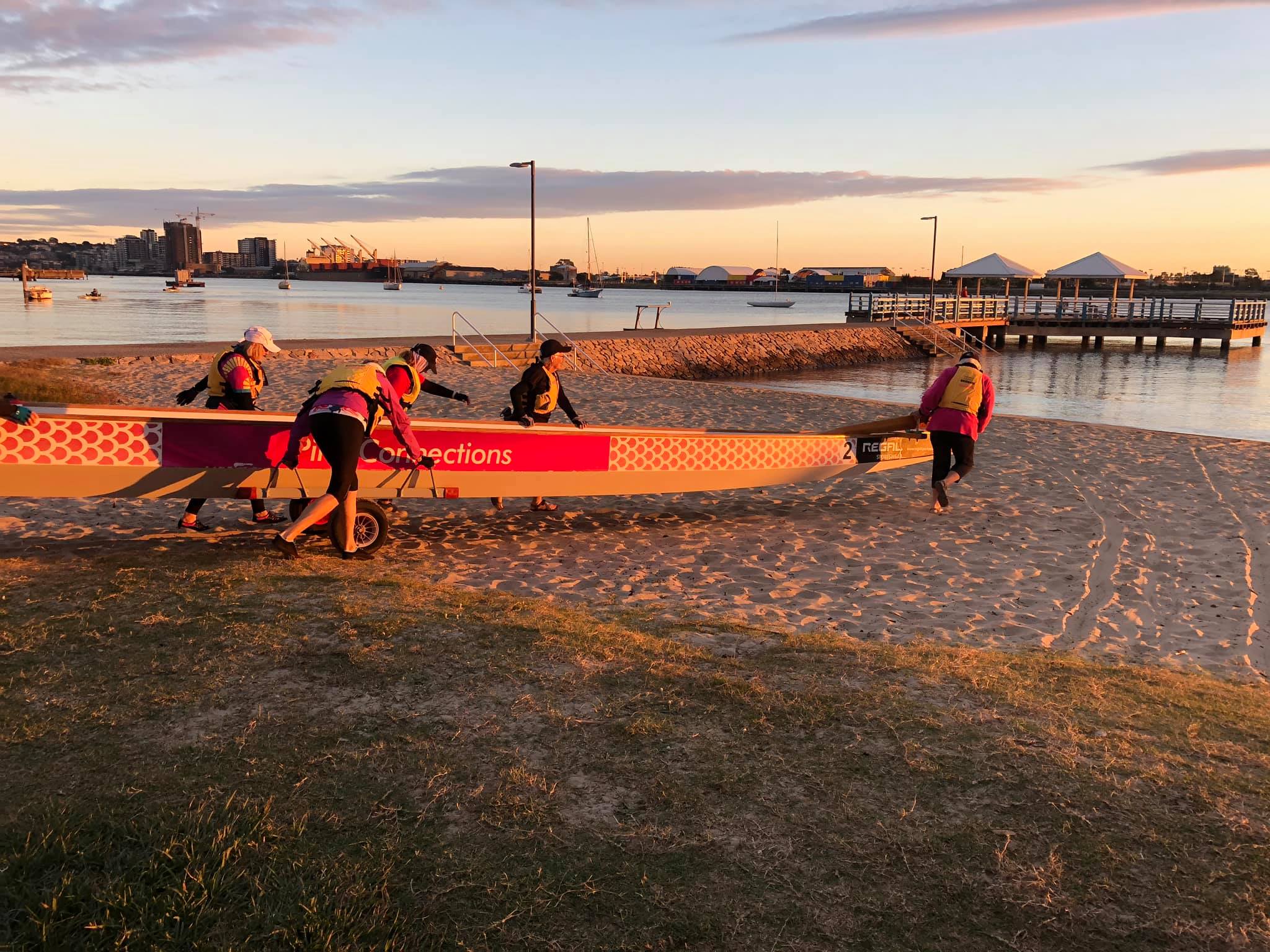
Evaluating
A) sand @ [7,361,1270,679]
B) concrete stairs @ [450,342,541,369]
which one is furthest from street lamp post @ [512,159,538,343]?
sand @ [7,361,1270,679]

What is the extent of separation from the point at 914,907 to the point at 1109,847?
78 cm

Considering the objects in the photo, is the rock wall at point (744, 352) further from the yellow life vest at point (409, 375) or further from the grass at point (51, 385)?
the yellow life vest at point (409, 375)

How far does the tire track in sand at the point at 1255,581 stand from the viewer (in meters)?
5.57

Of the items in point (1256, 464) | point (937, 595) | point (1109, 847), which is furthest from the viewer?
point (1256, 464)

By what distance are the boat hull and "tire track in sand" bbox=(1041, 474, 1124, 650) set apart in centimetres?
247

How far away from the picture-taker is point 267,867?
272cm

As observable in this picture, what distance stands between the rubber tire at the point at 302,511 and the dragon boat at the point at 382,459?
2 centimetres

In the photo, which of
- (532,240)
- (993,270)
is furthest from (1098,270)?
(532,240)

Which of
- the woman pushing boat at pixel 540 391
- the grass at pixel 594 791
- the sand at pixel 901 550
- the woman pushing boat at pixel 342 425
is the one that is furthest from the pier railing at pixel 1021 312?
the grass at pixel 594 791

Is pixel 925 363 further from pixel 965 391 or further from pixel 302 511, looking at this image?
pixel 302 511

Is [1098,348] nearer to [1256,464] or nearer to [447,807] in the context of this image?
[1256,464]

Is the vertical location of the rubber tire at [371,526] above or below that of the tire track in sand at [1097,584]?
above

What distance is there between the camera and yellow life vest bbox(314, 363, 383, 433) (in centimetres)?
599

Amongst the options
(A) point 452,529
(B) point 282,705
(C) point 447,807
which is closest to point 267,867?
(C) point 447,807
